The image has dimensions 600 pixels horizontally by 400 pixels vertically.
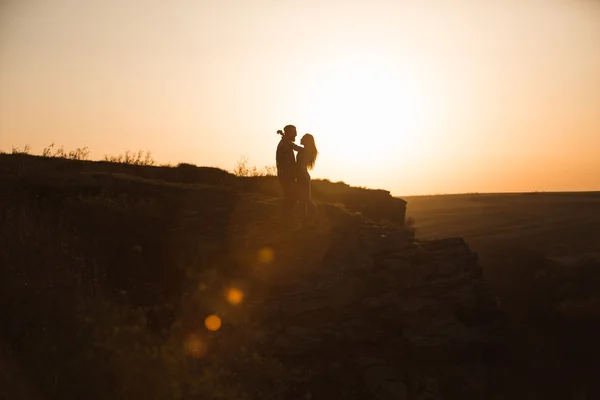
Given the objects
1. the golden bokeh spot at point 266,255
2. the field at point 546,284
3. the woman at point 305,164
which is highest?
the woman at point 305,164

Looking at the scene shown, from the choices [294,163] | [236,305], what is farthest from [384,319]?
[294,163]

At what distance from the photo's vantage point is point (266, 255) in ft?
42.8

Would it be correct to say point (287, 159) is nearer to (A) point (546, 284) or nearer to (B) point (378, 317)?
(B) point (378, 317)

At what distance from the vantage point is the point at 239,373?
30.6 feet

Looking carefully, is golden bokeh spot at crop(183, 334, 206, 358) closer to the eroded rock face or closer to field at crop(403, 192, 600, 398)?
the eroded rock face

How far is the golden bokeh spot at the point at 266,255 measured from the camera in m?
12.9

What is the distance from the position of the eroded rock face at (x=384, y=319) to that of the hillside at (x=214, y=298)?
33 millimetres

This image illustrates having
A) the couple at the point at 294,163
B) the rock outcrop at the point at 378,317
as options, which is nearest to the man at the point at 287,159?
the couple at the point at 294,163

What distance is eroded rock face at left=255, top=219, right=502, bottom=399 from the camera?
11891 mm

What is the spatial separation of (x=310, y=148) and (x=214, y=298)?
429 cm

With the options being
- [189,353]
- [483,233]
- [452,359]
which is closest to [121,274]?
[189,353]

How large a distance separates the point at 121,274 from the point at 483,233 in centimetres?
2231

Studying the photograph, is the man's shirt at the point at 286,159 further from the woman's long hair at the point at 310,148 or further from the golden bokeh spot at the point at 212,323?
the golden bokeh spot at the point at 212,323

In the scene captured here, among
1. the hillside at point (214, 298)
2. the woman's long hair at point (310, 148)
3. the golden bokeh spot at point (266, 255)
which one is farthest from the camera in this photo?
the woman's long hair at point (310, 148)
